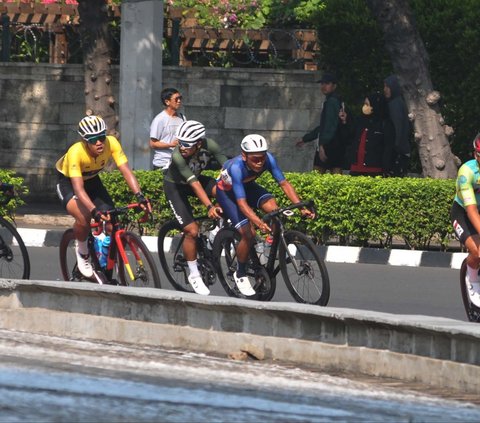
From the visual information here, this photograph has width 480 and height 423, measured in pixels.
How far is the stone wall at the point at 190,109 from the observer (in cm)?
2392

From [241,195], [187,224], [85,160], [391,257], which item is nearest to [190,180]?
[187,224]

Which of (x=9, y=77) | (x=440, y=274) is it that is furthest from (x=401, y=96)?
(x=9, y=77)

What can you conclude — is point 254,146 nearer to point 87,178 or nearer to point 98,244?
point 87,178

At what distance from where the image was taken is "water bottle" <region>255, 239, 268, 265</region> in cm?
1391

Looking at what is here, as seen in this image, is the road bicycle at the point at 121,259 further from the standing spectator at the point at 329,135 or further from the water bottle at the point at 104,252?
the standing spectator at the point at 329,135

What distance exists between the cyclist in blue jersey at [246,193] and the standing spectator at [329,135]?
702 cm

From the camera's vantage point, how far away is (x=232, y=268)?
46.3 ft

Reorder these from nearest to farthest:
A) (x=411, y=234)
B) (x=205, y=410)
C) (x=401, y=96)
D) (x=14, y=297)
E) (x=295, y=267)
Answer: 1. (x=205, y=410)
2. (x=14, y=297)
3. (x=295, y=267)
4. (x=411, y=234)
5. (x=401, y=96)

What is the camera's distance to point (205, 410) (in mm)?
8938

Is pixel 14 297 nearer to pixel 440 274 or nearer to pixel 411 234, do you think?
pixel 440 274

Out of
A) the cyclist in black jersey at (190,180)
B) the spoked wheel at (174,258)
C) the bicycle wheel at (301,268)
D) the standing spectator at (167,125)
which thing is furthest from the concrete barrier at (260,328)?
the standing spectator at (167,125)

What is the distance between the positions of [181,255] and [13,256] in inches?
56.8

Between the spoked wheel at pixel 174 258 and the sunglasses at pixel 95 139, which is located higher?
the sunglasses at pixel 95 139

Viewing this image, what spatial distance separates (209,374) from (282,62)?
47.1 ft
